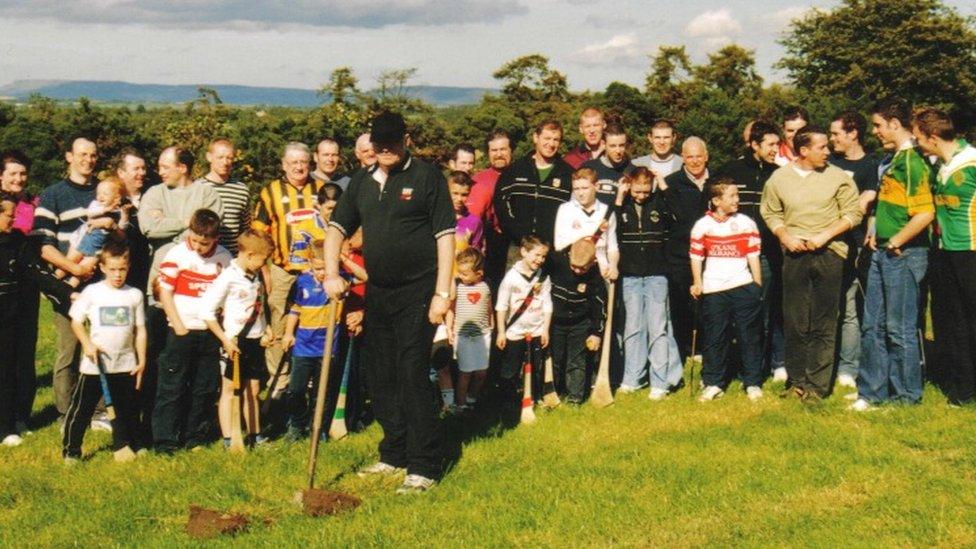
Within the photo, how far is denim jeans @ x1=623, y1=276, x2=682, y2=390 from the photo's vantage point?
959 centimetres

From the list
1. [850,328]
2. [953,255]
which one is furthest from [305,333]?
[953,255]

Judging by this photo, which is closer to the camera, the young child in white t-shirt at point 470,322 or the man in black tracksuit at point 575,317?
the young child in white t-shirt at point 470,322

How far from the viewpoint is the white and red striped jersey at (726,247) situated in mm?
9125

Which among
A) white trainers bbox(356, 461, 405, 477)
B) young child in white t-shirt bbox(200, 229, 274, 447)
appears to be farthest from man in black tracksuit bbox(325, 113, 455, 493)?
young child in white t-shirt bbox(200, 229, 274, 447)

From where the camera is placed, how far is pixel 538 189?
9.68 m

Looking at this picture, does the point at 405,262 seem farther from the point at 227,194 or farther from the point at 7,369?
the point at 7,369

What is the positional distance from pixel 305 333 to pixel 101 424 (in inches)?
90.9

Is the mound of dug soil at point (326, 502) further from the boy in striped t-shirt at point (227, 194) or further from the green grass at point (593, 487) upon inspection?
the boy in striped t-shirt at point (227, 194)

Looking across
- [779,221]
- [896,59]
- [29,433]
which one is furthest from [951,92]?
[29,433]

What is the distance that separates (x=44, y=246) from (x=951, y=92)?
6620 cm

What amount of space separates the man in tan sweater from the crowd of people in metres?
0.02

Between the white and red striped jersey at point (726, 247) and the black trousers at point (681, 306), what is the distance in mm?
563

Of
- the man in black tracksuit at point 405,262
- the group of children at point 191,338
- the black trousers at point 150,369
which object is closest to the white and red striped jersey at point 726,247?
the man in black tracksuit at point 405,262

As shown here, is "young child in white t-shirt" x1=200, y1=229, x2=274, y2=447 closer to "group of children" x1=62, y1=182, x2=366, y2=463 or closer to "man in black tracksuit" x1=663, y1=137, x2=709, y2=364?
"group of children" x1=62, y1=182, x2=366, y2=463
